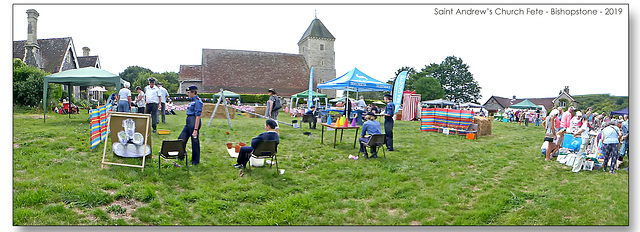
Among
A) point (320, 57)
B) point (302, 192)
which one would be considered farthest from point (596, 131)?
point (320, 57)

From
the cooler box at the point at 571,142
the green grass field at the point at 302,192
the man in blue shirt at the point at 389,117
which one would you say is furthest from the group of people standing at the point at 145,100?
the cooler box at the point at 571,142

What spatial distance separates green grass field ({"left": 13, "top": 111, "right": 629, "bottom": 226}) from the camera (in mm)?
4305

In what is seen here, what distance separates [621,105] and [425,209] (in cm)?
362

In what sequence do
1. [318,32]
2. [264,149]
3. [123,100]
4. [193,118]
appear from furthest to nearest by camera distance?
[318,32], [123,100], [193,118], [264,149]

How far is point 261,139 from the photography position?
595 centimetres

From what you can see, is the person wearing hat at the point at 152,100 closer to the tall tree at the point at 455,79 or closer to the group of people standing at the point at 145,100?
the group of people standing at the point at 145,100

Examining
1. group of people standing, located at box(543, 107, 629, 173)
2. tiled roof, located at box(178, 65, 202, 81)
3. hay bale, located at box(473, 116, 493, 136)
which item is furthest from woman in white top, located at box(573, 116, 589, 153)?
tiled roof, located at box(178, 65, 202, 81)

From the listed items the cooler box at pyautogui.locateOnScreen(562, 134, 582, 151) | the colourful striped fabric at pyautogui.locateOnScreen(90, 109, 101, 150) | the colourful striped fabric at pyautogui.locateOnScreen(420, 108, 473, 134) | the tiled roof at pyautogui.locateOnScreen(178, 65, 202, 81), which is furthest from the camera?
the tiled roof at pyautogui.locateOnScreen(178, 65, 202, 81)

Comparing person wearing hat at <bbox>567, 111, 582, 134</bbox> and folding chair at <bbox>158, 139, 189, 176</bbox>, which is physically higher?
person wearing hat at <bbox>567, 111, 582, 134</bbox>

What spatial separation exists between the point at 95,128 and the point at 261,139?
156 inches

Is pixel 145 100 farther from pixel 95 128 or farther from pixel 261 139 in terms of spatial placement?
pixel 261 139

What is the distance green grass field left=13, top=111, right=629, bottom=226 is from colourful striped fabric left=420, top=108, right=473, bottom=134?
19.6 ft

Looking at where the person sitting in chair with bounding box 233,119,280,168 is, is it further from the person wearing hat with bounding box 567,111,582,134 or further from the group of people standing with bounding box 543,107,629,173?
the person wearing hat with bounding box 567,111,582,134

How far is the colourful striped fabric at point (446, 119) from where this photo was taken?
44.8 feet
